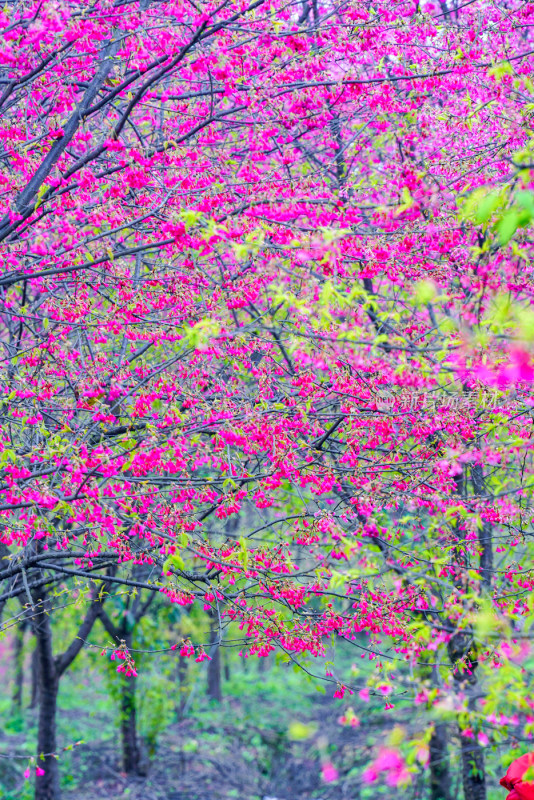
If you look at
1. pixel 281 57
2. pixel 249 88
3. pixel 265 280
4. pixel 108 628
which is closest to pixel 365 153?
pixel 281 57

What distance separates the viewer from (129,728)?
506 inches

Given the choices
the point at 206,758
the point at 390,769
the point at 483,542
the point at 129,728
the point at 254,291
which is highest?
the point at 254,291

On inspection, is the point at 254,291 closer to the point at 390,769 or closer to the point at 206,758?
the point at 390,769

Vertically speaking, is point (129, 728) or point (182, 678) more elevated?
point (182, 678)

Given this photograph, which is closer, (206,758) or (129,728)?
(129,728)

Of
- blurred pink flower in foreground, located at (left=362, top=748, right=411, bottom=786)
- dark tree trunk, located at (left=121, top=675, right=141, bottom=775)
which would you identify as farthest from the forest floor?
blurred pink flower in foreground, located at (left=362, top=748, right=411, bottom=786)

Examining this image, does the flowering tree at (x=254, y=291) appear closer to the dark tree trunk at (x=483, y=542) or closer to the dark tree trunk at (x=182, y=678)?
the dark tree trunk at (x=483, y=542)

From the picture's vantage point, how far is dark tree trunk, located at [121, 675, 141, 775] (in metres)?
12.5

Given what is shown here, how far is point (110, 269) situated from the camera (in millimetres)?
5707

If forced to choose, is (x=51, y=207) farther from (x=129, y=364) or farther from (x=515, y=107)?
(x=515, y=107)

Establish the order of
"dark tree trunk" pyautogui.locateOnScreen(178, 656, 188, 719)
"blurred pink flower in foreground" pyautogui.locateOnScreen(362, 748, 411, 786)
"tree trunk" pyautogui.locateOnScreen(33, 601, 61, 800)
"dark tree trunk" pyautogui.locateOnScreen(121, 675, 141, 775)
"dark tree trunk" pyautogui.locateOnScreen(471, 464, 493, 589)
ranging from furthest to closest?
"dark tree trunk" pyautogui.locateOnScreen(178, 656, 188, 719)
"dark tree trunk" pyautogui.locateOnScreen(121, 675, 141, 775)
"tree trunk" pyautogui.locateOnScreen(33, 601, 61, 800)
"dark tree trunk" pyautogui.locateOnScreen(471, 464, 493, 589)
"blurred pink flower in foreground" pyautogui.locateOnScreen(362, 748, 411, 786)

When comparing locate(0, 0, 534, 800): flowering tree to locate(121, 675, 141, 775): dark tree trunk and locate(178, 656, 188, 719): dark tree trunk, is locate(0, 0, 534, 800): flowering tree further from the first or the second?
locate(178, 656, 188, 719): dark tree trunk

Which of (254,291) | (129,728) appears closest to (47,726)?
(129,728)

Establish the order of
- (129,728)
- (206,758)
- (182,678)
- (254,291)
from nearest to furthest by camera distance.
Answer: (254,291) < (129,728) < (206,758) < (182,678)
